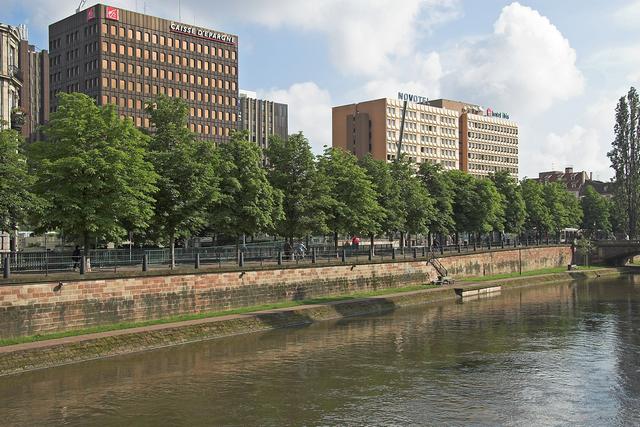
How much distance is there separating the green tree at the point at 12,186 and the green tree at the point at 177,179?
36.7ft

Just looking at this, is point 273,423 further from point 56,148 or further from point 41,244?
point 41,244

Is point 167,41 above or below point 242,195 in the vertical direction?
above

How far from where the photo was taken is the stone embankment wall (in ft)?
116

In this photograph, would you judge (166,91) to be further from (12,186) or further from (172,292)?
(12,186)

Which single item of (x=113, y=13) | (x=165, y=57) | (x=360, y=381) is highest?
(x=113, y=13)

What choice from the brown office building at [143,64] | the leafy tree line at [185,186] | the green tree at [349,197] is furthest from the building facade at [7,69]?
the brown office building at [143,64]

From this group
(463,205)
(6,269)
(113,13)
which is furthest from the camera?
(113,13)

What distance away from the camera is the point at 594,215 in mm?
133750

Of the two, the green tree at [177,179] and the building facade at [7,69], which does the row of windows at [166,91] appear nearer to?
the building facade at [7,69]

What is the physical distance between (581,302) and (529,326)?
1822 centimetres

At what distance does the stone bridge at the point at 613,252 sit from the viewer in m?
108

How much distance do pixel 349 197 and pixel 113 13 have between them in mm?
87439

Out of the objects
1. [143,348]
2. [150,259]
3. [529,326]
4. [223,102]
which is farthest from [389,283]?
[223,102]

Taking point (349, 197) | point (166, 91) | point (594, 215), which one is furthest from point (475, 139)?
point (349, 197)
